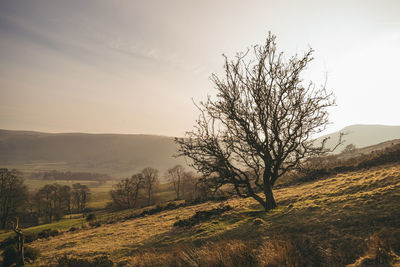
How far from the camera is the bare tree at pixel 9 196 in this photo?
165 ft

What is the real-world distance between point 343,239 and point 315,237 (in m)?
1.04

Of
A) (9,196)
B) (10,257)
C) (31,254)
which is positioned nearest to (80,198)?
(9,196)

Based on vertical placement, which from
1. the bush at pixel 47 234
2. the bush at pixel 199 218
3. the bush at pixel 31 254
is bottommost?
the bush at pixel 47 234

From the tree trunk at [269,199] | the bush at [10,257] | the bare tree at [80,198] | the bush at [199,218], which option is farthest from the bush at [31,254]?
the bare tree at [80,198]

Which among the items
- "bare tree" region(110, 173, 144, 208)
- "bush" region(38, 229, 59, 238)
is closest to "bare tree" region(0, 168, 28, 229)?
"bare tree" region(110, 173, 144, 208)

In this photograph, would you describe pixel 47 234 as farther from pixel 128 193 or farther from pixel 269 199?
pixel 269 199

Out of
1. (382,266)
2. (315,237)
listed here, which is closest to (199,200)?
(315,237)

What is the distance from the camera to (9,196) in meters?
50.5

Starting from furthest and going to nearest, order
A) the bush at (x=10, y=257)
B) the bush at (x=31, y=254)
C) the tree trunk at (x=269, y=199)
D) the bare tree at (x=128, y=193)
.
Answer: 1. the bare tree at (x=128, y=193)
2. the bush at (x=31, y=254)
3. the bush at (x=10, y=257)
4. the tree trunk at (x=269, y=199)

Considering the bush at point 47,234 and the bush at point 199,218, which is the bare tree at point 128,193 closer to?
the bush at point 47,234

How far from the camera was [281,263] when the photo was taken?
6617 millimetres

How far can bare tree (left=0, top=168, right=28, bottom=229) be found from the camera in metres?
50.2

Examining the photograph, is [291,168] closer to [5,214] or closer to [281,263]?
[281,263]

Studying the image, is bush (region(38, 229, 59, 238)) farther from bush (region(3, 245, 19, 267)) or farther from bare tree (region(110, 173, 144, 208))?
bare tree (region(110, 173, 144, 208))
